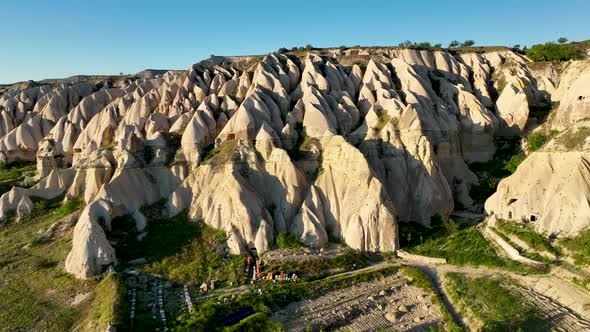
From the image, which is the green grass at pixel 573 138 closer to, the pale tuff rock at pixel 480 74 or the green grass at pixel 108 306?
the pale tuff rock at pixel 480 74

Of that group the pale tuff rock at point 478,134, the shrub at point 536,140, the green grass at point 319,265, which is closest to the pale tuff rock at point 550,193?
the shrub at point 536,140

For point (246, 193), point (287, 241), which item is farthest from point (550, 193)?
point (246, 193)

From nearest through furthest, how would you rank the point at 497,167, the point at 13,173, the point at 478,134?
1. the point at 497,167
2. the point at 478,134
3. the point at 13,173

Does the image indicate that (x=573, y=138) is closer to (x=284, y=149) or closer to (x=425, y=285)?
(x=425, y=285)

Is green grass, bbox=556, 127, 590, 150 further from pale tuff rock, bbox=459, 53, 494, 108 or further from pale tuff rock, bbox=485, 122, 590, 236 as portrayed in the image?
pale tuff rock, bbox=459, 53, 494, 108

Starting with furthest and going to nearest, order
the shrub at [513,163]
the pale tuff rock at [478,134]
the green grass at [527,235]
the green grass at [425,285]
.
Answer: the pale tuff rock at [478,134] < the shrub at [513,163] < the green grass at [527,235] < the green grass at [425,285]

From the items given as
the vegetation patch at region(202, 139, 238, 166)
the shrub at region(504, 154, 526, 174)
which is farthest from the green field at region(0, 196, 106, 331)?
the shrub at region(504, 154, 526, 174)
